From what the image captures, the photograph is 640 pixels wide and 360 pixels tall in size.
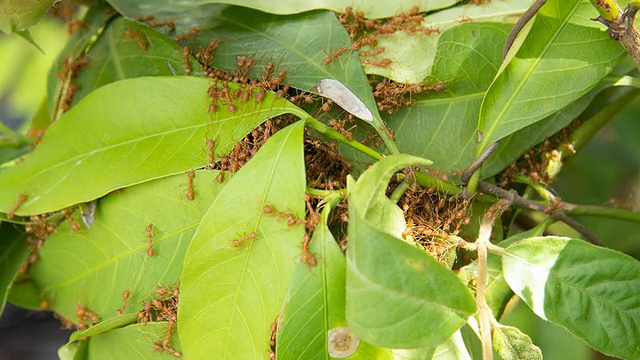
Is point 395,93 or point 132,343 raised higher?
point 395,93

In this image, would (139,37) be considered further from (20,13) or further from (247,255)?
(247,255)

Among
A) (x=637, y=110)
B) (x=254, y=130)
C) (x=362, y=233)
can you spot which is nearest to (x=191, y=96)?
(x=254, y=130)

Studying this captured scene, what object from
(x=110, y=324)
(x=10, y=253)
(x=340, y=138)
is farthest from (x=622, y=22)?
(x=10, y=253)

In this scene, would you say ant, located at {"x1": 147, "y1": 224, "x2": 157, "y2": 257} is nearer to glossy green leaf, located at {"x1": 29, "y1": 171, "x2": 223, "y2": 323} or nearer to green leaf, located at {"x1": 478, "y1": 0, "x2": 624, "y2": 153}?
glossy green leaf, located at {"x1": 29, "y1": 171, "x2": 223, "y2": 323}

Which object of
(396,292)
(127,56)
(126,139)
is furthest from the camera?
(127,56)

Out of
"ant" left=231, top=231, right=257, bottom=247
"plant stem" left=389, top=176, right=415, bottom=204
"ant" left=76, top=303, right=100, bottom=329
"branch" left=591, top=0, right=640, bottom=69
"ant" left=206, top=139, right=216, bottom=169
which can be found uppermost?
"branch" left=591, top=0, right=640, bottom=69

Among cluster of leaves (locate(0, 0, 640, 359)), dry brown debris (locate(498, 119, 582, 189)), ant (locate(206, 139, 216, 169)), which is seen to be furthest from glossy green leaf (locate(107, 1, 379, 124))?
dry brown debris (locate(498, 119, 582, 189))
